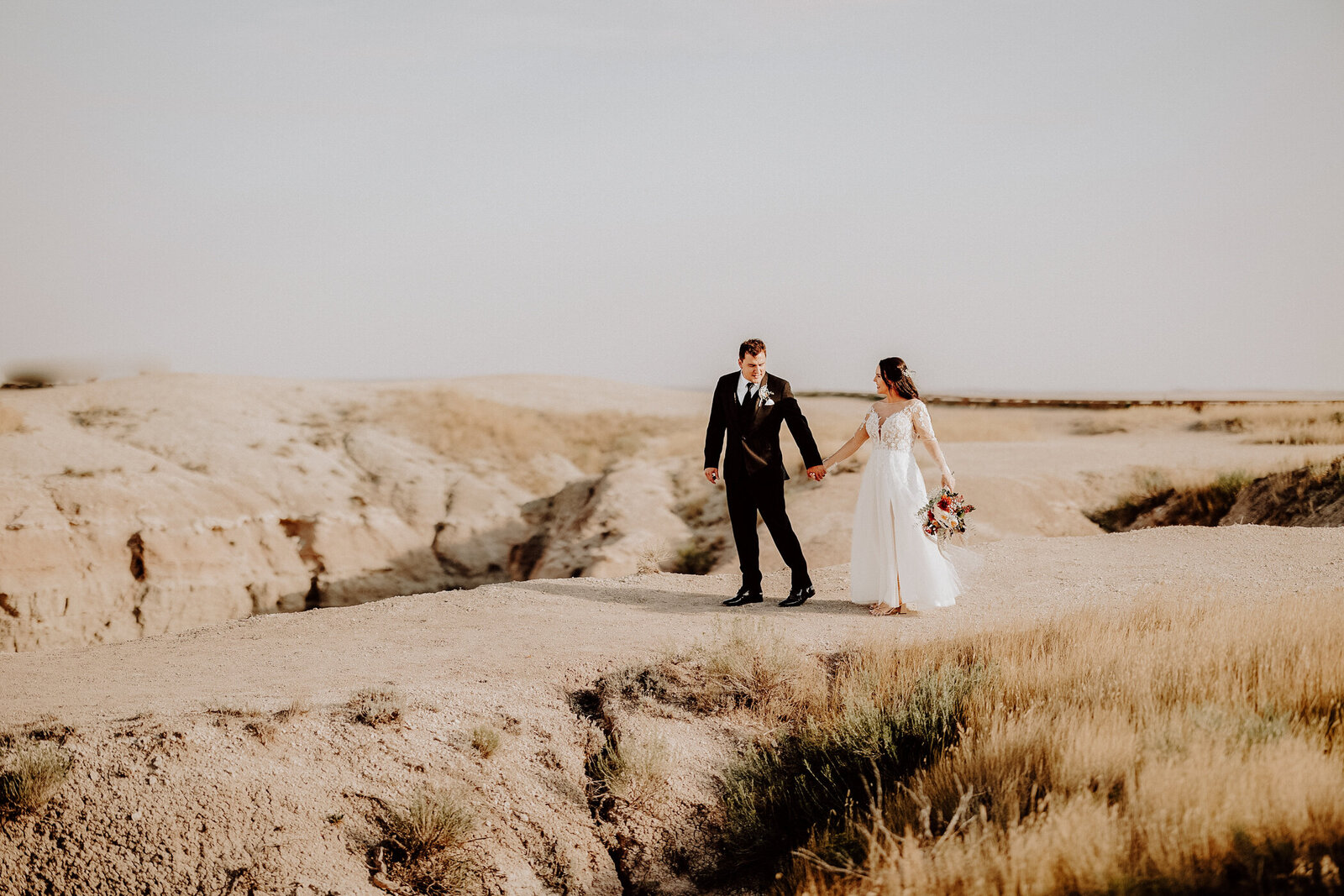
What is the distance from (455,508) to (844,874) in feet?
60.8

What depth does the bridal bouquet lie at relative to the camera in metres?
8.19

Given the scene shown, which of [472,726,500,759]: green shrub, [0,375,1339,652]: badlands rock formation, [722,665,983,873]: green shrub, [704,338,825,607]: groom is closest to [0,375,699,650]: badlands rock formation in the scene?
[0,375,1339,652]: badlands rock formation

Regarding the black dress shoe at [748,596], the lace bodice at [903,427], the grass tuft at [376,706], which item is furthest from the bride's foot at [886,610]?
the grass tuft at [376,706]

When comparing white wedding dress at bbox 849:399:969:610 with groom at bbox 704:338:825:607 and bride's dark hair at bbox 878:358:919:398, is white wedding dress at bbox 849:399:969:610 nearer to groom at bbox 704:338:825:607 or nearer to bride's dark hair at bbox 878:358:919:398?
bride's dark hair at bbox 878:358:919:398

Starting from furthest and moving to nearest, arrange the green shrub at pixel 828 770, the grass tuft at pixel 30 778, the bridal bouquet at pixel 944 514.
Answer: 1. the bridal bouquet at pixel 944 514
2. the green shrub at pixel 828 770
3. the grass tuft at pixel 30 778

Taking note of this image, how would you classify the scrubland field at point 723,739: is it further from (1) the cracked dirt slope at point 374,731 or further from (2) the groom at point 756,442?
(2) the groom at point 756,442

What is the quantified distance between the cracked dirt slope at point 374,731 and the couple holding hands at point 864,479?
343 mm

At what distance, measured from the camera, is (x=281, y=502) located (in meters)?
20.4

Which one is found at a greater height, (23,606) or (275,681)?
(275,681)

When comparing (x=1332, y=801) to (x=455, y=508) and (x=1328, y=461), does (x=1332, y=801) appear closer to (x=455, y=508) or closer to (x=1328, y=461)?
(x=1328, y=461)

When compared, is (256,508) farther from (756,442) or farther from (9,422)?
(756,442)

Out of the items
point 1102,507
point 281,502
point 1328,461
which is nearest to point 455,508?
point 281,502

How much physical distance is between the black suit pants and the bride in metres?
0.82

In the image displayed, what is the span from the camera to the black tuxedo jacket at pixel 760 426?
8805 millimetres
